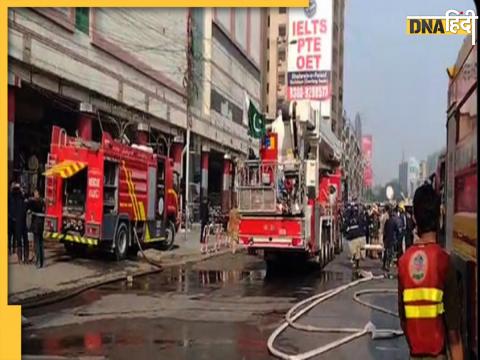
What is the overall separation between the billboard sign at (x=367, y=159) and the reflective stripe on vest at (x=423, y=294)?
67287 millimetres

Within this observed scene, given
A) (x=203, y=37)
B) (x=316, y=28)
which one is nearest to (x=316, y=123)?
(x=316, y=28)

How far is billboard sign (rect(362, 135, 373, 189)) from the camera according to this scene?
73.4m

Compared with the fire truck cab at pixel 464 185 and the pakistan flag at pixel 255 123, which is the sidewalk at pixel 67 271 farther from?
the fire truck cab at pixel 464 185

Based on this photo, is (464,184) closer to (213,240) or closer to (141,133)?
(213,240)

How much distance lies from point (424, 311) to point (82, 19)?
2413 centimetres

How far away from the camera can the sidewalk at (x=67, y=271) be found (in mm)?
13680

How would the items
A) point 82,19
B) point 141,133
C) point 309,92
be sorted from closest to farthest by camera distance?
point 82,19
point 309,92
point 141,133

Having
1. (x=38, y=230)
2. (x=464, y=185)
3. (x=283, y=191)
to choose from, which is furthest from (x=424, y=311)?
(x=38, y=230)

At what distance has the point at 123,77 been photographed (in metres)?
31.1

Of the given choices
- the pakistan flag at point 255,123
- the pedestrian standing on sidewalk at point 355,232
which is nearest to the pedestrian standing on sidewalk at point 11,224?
the pakistan flag at point 255,123

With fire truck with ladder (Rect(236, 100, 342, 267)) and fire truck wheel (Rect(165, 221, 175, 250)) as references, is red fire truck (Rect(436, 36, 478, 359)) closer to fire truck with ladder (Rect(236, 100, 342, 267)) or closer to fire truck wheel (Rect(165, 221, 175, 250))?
fire truck with ladder (Rect(236, 100, 342, 267))

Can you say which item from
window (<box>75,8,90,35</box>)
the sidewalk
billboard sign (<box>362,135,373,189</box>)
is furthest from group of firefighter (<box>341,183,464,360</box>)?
billboard sign (<box>362,135,373,189</box>)

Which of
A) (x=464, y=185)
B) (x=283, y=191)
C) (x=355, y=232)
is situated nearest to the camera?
(x=464, y=185)

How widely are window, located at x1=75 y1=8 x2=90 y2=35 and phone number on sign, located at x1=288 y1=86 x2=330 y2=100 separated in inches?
364
